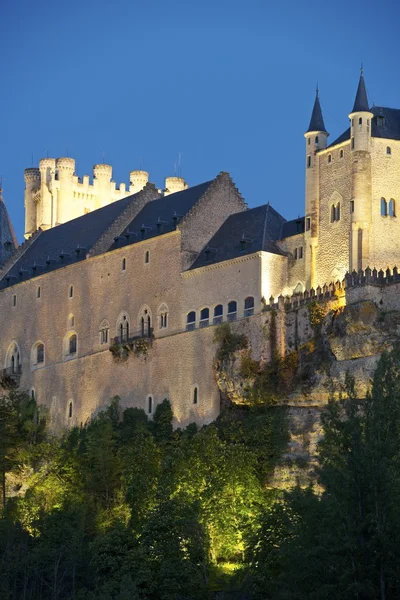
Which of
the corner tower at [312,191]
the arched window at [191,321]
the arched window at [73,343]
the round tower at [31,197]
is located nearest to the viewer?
the corner tower at [312,191]

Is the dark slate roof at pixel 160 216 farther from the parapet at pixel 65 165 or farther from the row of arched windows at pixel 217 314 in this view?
the parapet at pixel 65 165

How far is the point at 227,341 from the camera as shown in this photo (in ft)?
290

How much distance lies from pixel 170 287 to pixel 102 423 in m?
8.63

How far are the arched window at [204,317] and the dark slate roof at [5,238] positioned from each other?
29.2m

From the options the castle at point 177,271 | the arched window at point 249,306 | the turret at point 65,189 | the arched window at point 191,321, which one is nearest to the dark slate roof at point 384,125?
the castle at point 177,271

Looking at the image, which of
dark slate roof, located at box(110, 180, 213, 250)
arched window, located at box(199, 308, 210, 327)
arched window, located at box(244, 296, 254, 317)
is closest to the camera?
arched window, located at box(244, 296, 254, 317)

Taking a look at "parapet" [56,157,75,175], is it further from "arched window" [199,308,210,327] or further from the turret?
"arched window" [199,308,210,327]

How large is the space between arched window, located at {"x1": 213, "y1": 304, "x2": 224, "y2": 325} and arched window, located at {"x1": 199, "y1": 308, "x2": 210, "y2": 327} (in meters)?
0.62

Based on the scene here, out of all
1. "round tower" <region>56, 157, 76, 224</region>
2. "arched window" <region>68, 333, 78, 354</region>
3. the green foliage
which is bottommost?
the green foliage

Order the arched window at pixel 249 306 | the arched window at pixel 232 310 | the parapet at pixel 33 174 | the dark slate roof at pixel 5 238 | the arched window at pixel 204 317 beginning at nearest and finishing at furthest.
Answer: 1. the arched window at pixel 249 306
2. the arched window at pixel 232 310
3. the arched window at pixel 204 317
4. the dark slate roof at pixel 5 238
5. the parapet at pixel 33 174

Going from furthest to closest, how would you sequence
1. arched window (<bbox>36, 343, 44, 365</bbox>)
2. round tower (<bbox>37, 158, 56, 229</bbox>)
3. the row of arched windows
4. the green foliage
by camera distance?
round tower (<bbox>37, 158, 56, 229</bbox>) → arched window (<bbox>36, 343, 44, 365</bbox>) → the row of arched windows → the green foliage

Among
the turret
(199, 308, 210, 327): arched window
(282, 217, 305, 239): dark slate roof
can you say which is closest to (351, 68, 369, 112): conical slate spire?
(282, 217, 305, 239): dark slate roof

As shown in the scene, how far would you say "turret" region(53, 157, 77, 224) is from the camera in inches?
4700

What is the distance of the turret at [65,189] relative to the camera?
119 metres
